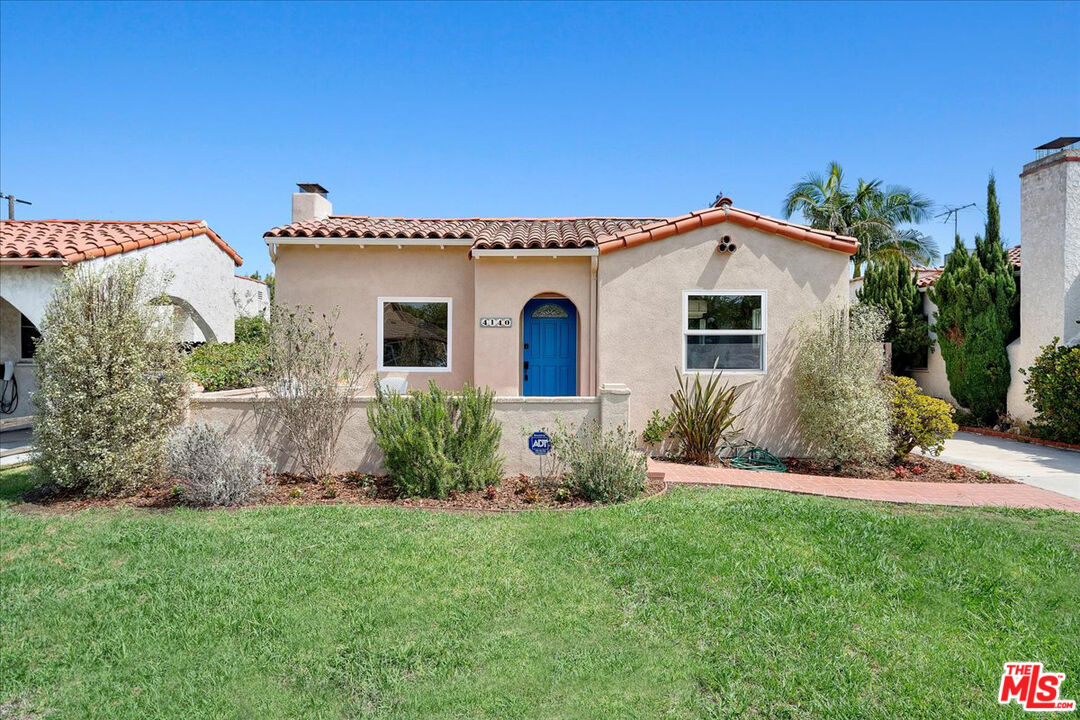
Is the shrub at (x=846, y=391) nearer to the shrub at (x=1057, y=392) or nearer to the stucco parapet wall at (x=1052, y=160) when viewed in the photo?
the shrub at (x=1057, y=392)

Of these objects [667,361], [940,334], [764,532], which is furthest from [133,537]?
[940,334]

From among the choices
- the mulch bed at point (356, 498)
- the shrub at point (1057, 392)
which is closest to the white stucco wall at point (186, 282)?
the mulch bed at point (356, 498)

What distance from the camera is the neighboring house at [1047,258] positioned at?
44.8 feet

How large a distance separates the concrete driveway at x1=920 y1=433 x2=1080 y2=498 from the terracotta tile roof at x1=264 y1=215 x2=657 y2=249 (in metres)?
8.27

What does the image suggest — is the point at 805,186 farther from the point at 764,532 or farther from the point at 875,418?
the point at 764,532

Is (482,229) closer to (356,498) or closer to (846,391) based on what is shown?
(356,498)

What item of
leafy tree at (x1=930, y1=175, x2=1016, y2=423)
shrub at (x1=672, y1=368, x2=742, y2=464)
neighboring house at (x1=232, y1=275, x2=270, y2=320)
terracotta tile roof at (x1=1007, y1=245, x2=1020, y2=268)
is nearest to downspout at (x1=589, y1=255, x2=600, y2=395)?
shrub at (x1=672, y1=368, x2=742, y2=464)

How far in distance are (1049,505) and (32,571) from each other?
1198 centimetres

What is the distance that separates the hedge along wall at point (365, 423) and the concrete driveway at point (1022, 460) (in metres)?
7.14

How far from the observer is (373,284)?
41.7 ft

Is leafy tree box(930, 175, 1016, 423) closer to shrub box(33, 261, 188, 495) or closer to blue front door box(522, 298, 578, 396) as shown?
blue front door box(522, 298, 578, 396)

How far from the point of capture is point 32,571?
17.7 ft

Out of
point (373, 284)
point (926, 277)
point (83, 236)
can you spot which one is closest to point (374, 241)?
point (373, 284)

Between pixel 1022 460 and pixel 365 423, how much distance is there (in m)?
12.4
